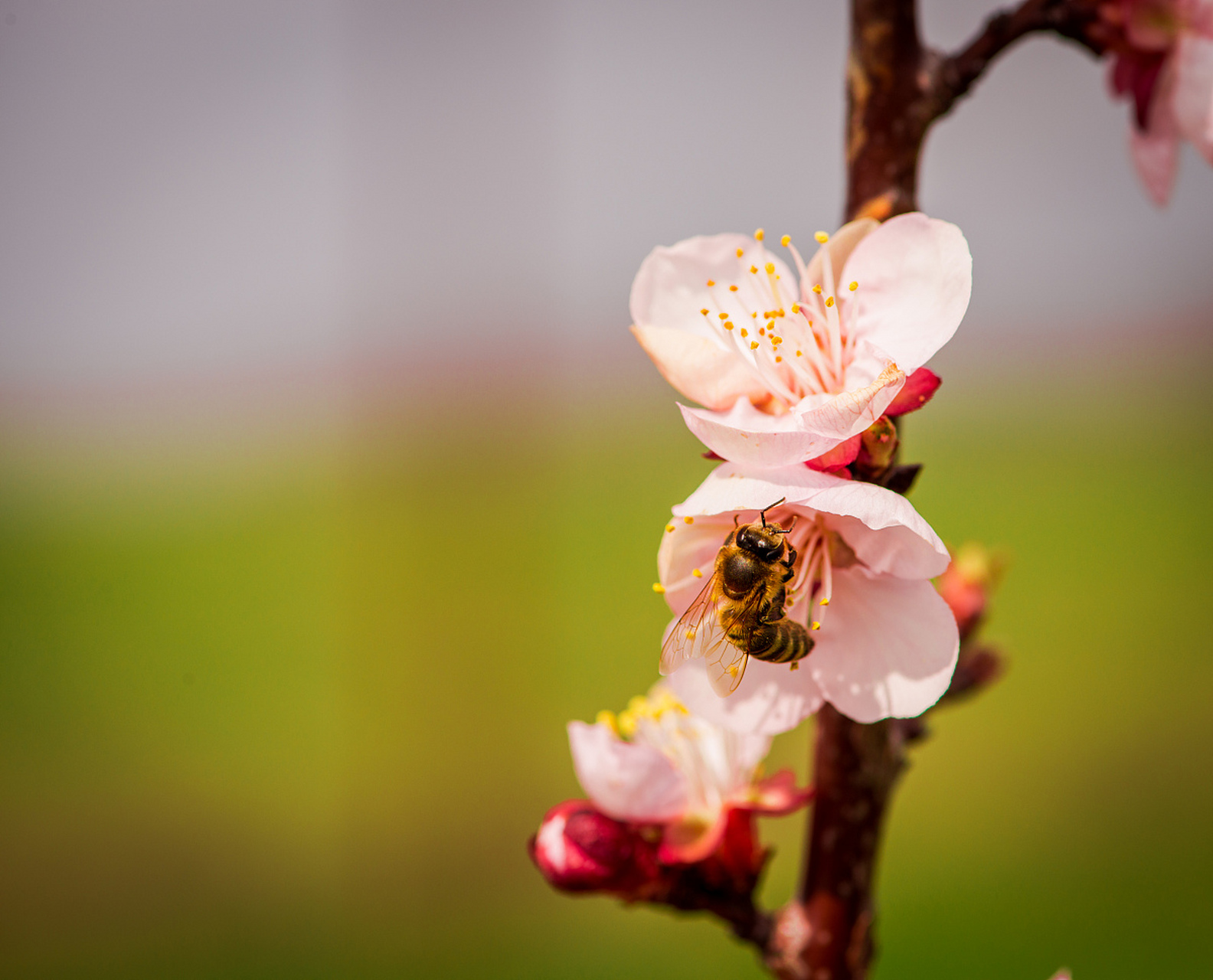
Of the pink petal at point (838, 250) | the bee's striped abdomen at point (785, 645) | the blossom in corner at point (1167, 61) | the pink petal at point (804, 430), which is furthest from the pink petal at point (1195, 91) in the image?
the bee's striped abdomen at point (785, 645)

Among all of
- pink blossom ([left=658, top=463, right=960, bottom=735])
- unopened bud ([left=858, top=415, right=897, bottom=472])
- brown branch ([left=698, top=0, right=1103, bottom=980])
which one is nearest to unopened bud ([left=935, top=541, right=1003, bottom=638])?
brown branch ([left=698, top=0, right=1103, bottom=980])

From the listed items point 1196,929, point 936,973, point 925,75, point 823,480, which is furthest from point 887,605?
point 1196,929

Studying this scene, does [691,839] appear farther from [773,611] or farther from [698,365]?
[698,365]

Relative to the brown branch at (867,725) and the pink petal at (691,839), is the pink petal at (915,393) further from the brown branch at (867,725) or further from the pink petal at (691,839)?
the pink petal at (691,839)

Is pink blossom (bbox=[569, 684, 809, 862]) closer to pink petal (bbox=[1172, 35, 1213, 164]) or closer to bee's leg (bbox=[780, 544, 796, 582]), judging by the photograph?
bee's leg (bbox=[780, 544, 796, 582])

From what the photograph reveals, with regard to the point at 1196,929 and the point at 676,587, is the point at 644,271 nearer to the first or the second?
the point at 676,587

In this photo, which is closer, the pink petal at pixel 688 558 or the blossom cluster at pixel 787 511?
the blossom cluster at pixel 787 511
